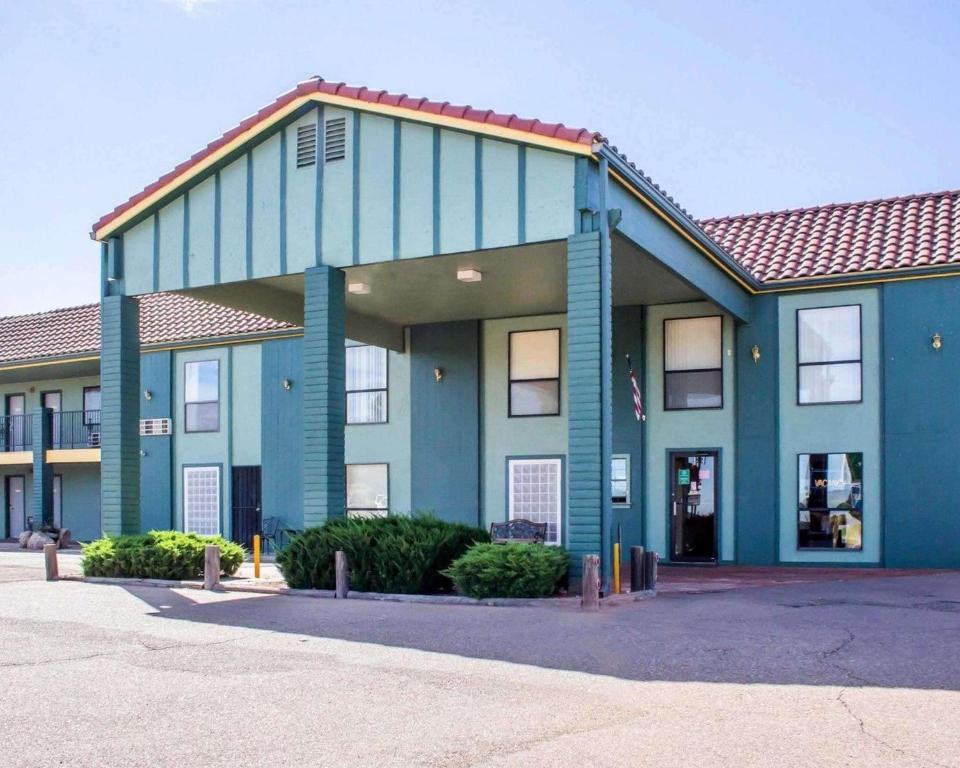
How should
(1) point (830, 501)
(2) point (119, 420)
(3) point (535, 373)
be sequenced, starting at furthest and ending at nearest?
(3) point (535, 373) < (1) point (830, 501) < (2) point (119, 420)

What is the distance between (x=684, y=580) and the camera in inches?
620

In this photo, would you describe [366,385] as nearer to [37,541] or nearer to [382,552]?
[382,552]

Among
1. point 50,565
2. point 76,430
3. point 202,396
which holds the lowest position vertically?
point 50,565

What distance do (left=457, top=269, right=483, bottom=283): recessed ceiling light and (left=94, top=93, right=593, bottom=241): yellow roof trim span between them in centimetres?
276

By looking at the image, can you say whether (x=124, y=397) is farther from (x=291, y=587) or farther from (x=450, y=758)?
(x=450, y=758)

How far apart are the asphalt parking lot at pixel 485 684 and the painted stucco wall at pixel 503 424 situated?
8.23 meters

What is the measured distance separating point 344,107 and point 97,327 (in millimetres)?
16067

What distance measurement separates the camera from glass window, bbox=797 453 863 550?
59.7ft

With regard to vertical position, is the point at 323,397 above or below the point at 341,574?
above

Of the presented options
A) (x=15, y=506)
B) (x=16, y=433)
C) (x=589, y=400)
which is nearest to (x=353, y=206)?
(x=589, y=400)

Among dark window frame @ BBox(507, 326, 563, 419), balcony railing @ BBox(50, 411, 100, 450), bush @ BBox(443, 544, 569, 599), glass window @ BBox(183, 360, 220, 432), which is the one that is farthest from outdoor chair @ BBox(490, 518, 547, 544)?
balcony railing @ BBox(50, 411, 100, 450)

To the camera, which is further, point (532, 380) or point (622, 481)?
point (532, 380)

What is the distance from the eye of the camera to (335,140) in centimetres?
Result: 1512

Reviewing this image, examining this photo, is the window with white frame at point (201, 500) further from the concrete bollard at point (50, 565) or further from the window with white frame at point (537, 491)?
the concrete bollard at point (50, 565)
